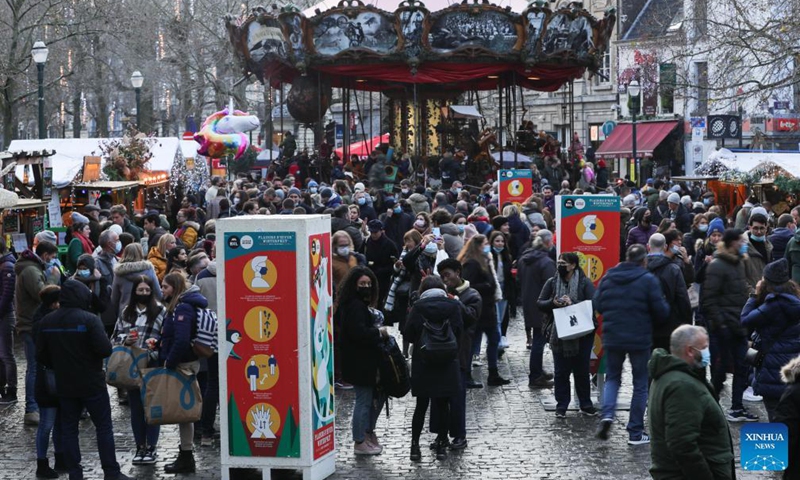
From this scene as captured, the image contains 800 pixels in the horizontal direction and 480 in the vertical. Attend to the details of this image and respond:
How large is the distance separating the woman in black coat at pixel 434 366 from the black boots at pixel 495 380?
9.85 feet

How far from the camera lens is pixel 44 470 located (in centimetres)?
1012

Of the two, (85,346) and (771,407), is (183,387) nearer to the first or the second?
(85,346)

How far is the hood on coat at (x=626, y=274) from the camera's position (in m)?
10.9

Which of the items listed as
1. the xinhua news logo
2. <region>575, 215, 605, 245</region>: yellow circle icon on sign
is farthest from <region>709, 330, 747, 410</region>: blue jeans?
the xinhua news logo

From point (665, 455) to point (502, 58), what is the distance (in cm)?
2401

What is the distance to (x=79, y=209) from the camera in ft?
76.5

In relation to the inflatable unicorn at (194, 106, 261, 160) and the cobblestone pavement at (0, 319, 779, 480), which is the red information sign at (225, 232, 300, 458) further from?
the inflatable unicorn at (194, 106, 261, 160)

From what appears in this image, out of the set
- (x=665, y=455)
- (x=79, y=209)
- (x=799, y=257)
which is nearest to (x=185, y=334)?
(x=665, y=455)

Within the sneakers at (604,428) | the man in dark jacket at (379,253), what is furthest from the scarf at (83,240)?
the sneakers at (604,428)

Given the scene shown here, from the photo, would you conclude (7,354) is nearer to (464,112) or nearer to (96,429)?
(96,429)

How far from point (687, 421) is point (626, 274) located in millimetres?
4356

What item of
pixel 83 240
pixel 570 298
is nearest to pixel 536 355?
pixel 570 298

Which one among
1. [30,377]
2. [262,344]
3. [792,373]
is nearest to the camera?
[792,373]

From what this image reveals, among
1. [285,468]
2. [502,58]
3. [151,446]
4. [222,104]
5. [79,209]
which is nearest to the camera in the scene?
[285,468]
